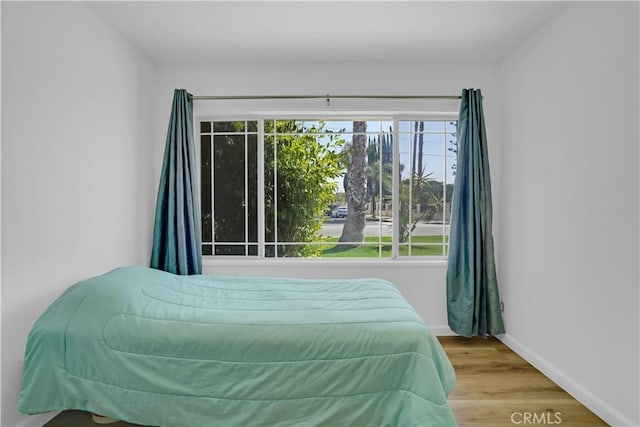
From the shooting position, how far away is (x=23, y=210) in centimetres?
210

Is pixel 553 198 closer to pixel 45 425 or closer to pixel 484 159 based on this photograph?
pixel 484 159

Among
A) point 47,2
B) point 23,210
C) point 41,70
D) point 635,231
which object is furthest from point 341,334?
point 47,2

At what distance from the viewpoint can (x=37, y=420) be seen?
221 cm

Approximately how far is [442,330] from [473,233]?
0.96 meters

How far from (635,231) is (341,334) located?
5.32 feet

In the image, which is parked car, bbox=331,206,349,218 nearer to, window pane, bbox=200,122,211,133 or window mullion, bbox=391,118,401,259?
window mullion, bbox=391,118,401,259

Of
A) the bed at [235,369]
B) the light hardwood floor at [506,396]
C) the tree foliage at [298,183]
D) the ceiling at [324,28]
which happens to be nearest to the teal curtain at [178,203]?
the ceiling at [324,28]

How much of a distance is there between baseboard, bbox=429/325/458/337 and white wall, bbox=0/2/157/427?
107 inches

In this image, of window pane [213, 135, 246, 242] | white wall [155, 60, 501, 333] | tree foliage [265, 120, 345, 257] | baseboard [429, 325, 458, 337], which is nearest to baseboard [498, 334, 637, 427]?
baseboard [429, 325, 458, 337]

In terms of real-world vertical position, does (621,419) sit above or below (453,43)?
below

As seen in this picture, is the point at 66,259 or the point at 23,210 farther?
the point at 66,259

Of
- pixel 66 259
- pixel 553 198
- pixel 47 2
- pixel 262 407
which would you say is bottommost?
pixel 262 407

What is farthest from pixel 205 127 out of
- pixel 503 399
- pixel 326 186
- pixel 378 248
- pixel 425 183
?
pixel 503 399

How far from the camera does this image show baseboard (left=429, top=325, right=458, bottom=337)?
372 centimetres
